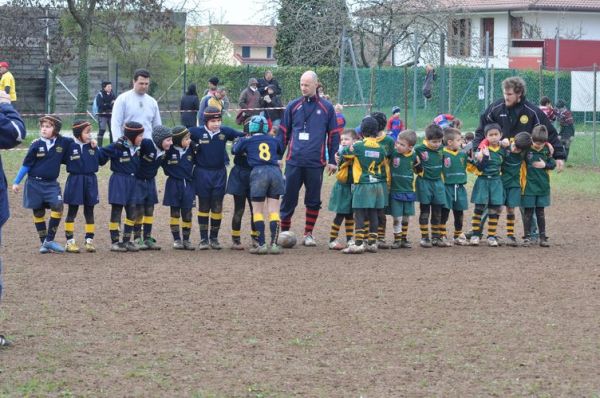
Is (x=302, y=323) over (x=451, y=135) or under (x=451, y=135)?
under

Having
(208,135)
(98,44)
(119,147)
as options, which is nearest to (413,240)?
(208,135)

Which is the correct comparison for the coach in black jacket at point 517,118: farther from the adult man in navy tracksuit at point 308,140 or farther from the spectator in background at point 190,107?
the spectator in background at point 190,107

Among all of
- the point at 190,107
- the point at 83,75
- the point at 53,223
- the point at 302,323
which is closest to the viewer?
the point at 302,323

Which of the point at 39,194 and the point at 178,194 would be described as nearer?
the point at 39,194

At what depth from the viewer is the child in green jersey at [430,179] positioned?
13680mm

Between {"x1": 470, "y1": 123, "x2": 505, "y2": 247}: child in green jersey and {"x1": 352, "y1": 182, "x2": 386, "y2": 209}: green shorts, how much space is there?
149cm

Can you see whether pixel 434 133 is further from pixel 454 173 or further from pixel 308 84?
pixel 308 84

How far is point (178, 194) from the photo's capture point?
13.1 meters

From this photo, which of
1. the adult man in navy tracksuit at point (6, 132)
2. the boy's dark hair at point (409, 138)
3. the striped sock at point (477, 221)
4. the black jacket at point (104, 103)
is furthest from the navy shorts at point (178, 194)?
the black jacket at point (104, 103)

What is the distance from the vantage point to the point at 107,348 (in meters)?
8.00

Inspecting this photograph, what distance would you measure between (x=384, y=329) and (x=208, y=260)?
408cm

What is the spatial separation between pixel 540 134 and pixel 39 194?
20.0ft

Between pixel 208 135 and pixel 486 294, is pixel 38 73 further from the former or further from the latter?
pixel 486 294

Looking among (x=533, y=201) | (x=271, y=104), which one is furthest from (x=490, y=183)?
(x=271, y=104)
